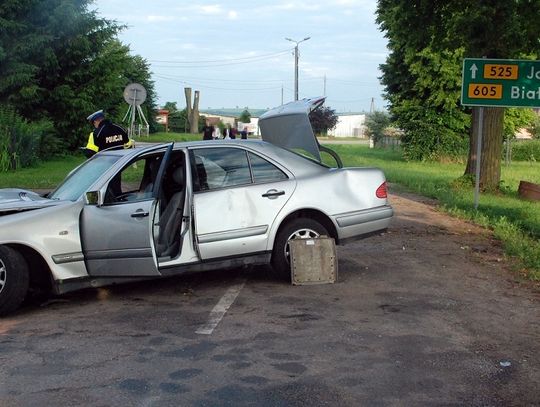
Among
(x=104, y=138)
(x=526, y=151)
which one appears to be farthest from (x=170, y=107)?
(x=104, y=138)

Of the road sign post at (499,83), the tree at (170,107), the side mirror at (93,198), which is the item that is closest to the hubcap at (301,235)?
the side mirror at (93,198)

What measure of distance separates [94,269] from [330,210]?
8.81 ft

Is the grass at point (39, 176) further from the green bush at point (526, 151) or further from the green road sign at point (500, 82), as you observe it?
the green bush at point (526, 151)

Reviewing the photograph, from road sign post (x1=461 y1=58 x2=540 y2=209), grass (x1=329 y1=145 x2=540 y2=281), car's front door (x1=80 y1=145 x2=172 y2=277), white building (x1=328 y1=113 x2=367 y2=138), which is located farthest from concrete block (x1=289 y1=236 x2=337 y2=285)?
white building (x1=328 y1=113 x2=367 y2=138)

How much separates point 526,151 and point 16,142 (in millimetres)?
28077

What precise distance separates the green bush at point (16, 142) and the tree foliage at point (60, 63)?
3.41 m

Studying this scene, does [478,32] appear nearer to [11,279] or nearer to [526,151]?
[11,279]

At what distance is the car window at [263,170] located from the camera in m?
7.61

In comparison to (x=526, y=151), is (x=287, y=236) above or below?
above

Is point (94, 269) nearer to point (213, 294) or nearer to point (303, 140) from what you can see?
point (213, 294)

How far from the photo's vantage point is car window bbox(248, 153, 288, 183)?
7609mm

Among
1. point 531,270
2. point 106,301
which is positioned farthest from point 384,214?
point 106,301

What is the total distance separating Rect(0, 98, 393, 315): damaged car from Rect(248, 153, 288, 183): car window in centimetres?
1

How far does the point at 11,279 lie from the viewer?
6305mm
